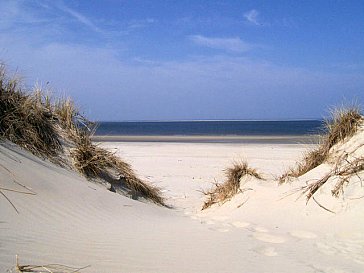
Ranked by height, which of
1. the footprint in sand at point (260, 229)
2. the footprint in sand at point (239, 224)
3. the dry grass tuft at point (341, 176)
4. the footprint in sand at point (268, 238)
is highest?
the dry grass tuft at point (341, 176)

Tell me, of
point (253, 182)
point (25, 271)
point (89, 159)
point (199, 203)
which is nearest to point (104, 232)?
point (25, 271)

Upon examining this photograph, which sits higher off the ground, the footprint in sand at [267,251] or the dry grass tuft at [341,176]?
the dry grass tuft at [341,176]

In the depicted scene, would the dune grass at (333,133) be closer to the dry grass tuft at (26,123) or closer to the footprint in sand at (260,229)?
the footprint in sand at (260,229)

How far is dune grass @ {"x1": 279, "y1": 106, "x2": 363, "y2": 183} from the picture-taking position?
601cm

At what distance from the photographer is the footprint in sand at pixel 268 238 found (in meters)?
3.58

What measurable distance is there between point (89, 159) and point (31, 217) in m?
3.02

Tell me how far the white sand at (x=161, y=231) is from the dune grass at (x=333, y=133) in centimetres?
63

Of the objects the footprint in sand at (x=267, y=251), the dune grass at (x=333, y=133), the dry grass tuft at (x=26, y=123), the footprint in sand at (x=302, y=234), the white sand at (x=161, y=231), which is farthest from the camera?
the dune grass at (x=333, y=133)

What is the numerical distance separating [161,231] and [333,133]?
3.82 meters

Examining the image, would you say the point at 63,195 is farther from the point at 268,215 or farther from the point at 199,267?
the point at 268,215

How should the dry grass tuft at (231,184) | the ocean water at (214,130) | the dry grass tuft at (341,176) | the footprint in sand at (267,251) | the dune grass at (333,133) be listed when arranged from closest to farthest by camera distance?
the footprint in sand at (267,251), the dry grass tuft at (341,176), the dune grass at (333,133), the dry grass tuft at (231,184), the ocean water at (214,130)

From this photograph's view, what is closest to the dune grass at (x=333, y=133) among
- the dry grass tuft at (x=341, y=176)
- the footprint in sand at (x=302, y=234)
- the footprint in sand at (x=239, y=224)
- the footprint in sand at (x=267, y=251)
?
the dry grass tuft at (x=341, y=176)

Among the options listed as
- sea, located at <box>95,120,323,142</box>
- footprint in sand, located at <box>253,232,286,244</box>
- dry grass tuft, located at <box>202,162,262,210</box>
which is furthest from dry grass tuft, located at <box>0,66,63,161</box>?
footprint in sand, located at <box>253,232,286,244</box>

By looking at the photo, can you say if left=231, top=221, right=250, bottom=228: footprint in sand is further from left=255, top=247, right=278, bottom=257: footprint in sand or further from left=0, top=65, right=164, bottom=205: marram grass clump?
left=0, top=65, right=164, bottom=205: marram grass clump
